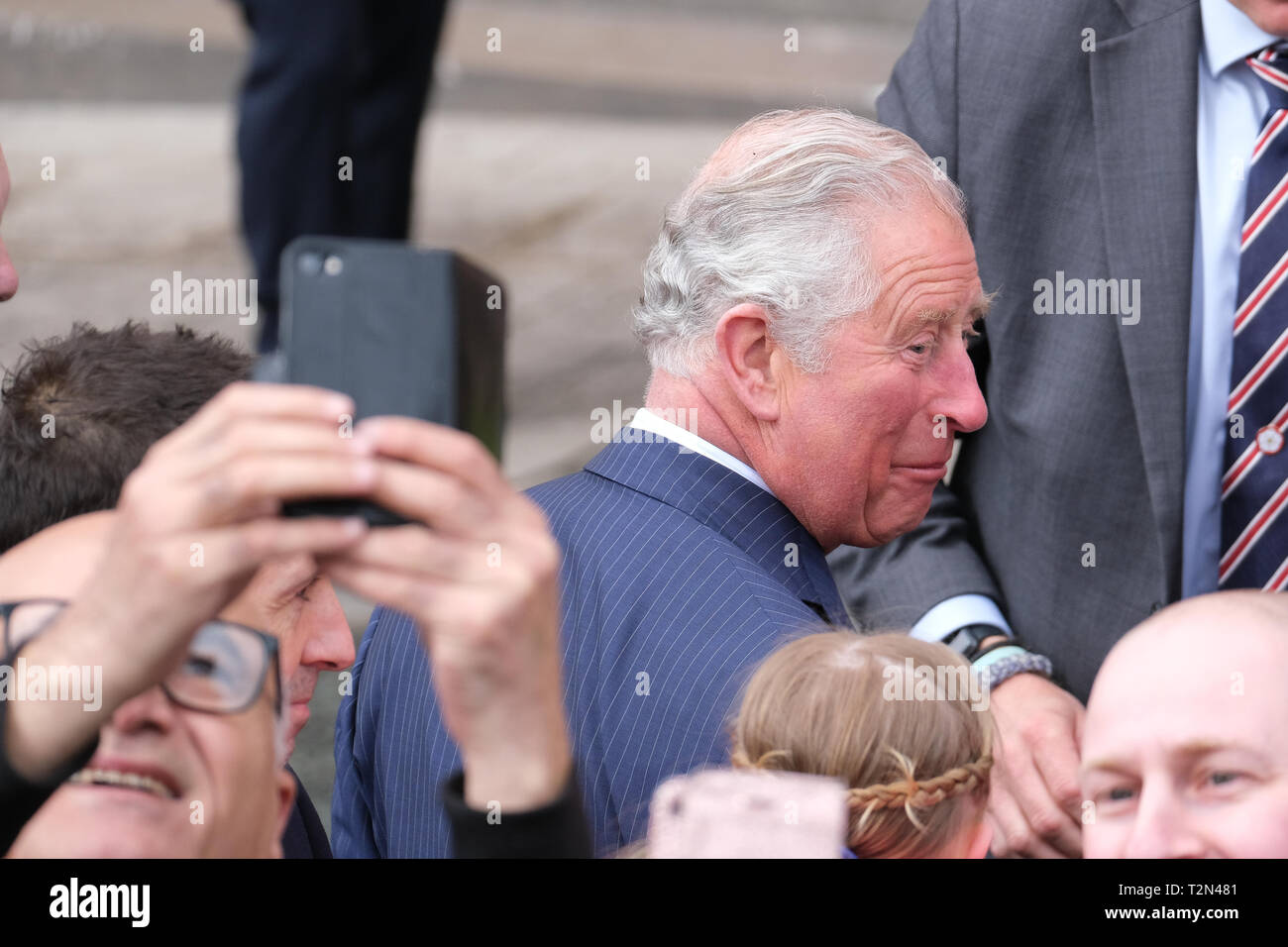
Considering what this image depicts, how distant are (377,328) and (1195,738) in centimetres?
72

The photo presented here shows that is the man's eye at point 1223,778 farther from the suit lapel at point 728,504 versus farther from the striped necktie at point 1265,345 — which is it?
the striped necktie at point 1265,345

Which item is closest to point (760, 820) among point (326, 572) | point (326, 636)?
point (326, 572)

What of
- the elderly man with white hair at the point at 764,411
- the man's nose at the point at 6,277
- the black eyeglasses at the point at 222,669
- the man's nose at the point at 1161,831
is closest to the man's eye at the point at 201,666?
the black eyeglasses at the point at 222,669

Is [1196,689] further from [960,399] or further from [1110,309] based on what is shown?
[1110,309]

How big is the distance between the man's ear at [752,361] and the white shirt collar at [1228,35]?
0.78 metres

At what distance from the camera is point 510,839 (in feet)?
2.79

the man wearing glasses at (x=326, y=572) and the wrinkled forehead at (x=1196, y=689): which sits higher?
the man wearing glasses at (x=326, y=572)

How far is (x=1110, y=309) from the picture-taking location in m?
2.12

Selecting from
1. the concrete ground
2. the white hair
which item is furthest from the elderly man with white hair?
the concrete ground

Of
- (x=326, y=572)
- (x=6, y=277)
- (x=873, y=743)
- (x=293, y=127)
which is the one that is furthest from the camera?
(x=293, y=127)

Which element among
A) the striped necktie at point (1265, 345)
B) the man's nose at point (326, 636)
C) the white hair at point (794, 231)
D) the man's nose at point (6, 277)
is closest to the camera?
the man's nose at point (326, 636)

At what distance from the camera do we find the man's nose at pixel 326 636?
1562 millimetres
